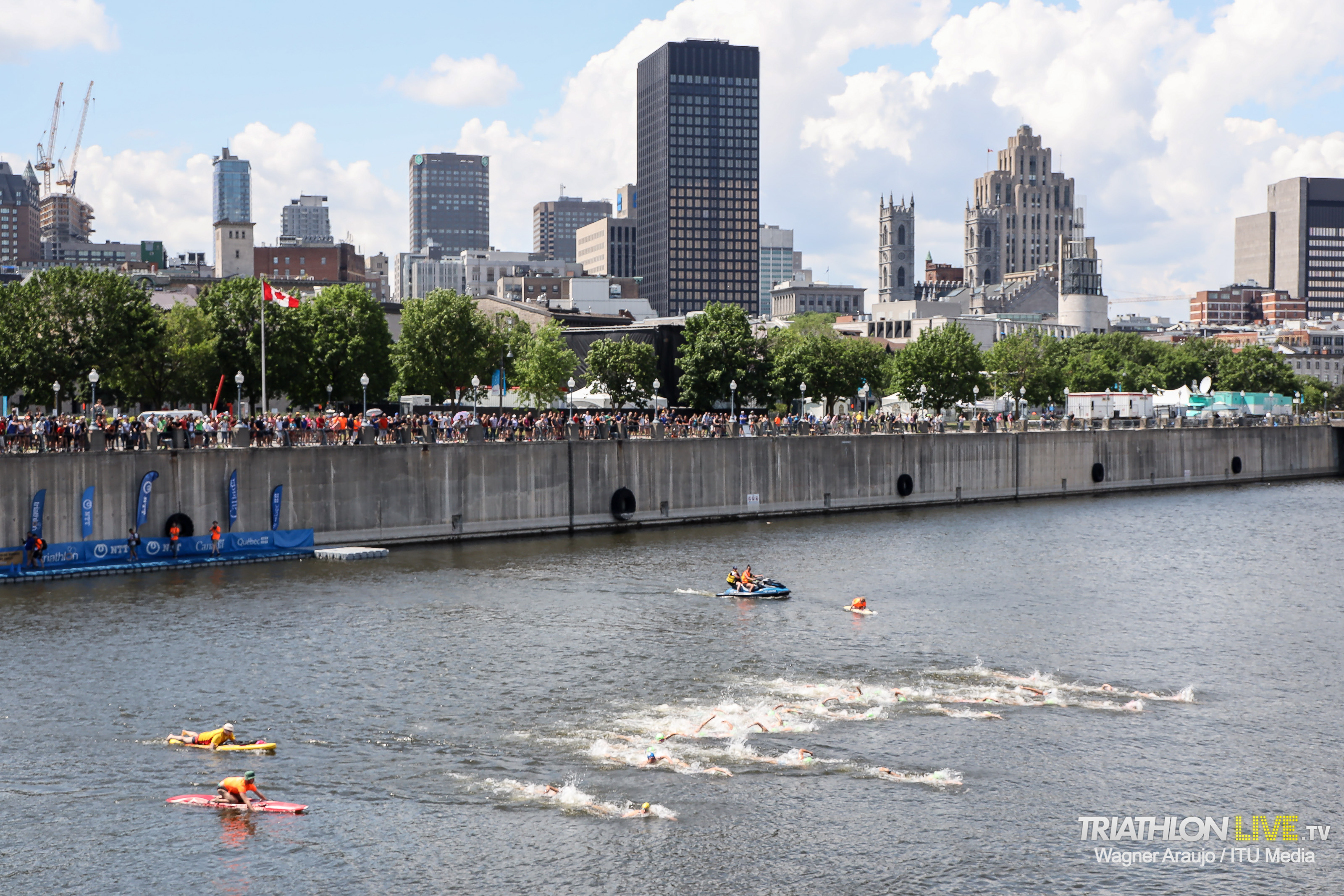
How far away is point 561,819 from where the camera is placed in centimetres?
2927

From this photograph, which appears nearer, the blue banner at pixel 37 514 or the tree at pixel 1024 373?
the blue banner at pixel 37 514

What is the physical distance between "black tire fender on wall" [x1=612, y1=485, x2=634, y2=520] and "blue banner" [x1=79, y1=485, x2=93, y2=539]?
3003cm

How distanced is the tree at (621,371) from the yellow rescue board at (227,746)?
83.2 metres

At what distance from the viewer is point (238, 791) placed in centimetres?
2994

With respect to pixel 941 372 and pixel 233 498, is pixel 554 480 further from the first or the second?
pixel 941 372

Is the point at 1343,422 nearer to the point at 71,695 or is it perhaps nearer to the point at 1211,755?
the point at 1211,755

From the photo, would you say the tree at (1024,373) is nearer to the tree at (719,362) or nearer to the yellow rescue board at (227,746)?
the tree at (719,362)

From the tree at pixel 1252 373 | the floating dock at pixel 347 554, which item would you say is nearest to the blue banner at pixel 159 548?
the floating dock at pixel 347 554

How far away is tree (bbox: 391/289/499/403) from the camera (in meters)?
112

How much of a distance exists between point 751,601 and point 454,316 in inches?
2554

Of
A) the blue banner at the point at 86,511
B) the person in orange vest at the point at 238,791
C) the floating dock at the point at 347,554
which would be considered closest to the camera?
the person in orange vest at the point at 238,791

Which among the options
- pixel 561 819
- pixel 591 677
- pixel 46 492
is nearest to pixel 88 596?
pixel 46 492

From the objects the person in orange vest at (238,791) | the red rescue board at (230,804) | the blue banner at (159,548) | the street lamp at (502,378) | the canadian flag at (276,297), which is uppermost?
the canadian flag at (276,297)

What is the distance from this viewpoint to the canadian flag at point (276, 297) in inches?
Answer: 3029
